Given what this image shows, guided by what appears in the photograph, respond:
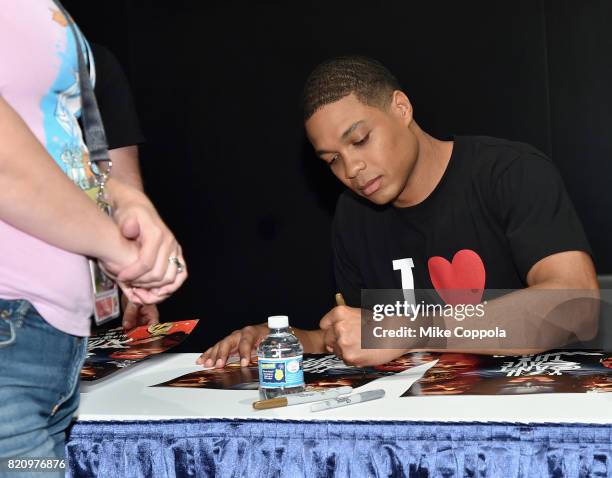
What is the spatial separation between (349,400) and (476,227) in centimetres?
92

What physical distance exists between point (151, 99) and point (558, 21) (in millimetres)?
1737

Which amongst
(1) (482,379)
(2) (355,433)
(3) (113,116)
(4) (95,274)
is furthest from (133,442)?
(3) (113,116)

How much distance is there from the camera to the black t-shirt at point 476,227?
73.9 inches

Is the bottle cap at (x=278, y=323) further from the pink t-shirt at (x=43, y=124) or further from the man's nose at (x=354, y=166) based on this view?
the man's nose at (x=354, y=166)

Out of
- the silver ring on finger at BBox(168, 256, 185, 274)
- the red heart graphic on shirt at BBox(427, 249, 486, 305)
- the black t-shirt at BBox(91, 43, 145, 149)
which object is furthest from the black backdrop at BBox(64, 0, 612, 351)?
the silver ring on finger at BBox(168, 256, 185, 274)

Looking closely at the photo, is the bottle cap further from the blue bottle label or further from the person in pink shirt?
the person in pink shirt

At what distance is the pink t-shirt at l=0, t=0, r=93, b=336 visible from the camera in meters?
0.74

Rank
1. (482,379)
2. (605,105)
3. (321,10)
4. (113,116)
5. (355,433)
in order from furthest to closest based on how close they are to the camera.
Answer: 1. (321,10)
2. (605,105)
3. (113,116)
4. (482,379)
5. (355,433)

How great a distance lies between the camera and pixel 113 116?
195 cm

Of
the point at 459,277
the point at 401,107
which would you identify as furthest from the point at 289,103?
the point at 459,277

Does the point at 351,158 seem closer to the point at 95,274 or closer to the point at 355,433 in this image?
the point at 355,433

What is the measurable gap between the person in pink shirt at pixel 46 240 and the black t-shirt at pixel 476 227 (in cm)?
125

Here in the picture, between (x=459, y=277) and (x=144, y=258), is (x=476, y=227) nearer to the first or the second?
(x=459, y=277)

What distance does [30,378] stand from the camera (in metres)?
0.74
